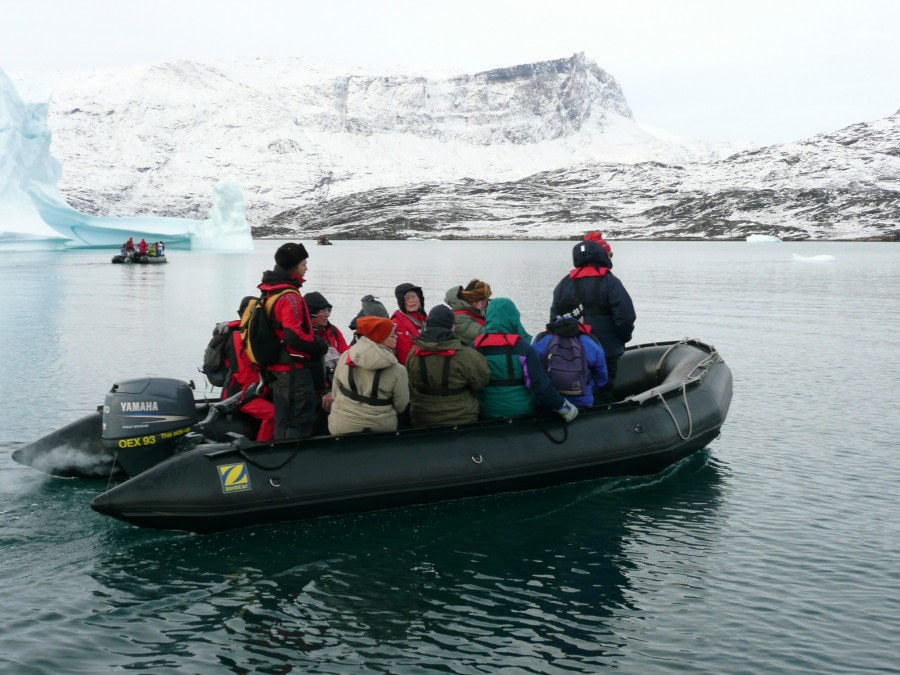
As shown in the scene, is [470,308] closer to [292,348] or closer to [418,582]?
[292,348]

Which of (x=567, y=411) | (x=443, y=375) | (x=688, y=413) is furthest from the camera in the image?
(x=688, y=413)

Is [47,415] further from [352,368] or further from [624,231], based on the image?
[624,231]

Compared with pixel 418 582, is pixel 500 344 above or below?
above

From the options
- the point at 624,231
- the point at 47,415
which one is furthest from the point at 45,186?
the point at 624,231

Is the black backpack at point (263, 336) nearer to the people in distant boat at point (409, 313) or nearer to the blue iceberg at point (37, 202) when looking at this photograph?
the people in distant boat at point (409, 313)

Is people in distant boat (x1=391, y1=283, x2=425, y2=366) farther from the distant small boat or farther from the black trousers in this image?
the distant small boat

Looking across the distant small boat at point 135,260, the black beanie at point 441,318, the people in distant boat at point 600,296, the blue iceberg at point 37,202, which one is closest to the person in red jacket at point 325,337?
the black beanie at point 441,318

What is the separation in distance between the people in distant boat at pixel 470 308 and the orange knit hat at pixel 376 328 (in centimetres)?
154

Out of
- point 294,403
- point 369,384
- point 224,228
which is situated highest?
point 224,228

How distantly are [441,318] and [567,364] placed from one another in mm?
1735

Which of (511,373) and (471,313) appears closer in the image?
(511,373)

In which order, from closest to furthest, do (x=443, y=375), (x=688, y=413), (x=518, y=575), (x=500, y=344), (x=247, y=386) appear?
(x=518, y=575) < (x=443, y=375) < (x=500, y=344) < (x=247, y=386) < (x=688, y=413)

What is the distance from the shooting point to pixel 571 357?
9336 millimetres

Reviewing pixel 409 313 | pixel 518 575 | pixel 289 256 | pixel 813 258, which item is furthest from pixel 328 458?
pixel 813 258
